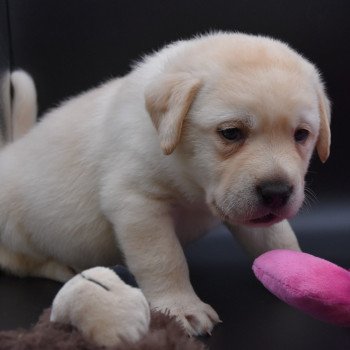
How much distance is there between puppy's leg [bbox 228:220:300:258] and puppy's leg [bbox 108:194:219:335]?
0.39 m

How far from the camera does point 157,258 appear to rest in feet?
6.78

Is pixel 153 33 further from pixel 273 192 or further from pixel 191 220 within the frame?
pixel 273 192

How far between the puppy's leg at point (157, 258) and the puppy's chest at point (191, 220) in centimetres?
10

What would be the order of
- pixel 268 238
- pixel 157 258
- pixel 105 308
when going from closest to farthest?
pixel 105 308
pixel 157 258
pixel 268 238

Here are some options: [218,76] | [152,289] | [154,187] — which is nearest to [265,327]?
[152,289]

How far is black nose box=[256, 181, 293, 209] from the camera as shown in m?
1.84

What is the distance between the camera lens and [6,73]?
130 inches

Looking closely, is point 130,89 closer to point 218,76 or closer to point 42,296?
point 218,76

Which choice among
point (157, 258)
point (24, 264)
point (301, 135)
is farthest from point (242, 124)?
point (24, 264)

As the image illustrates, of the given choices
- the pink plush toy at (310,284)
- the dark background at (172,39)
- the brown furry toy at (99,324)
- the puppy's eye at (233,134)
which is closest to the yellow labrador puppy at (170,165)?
the puppy's eye at (233,134)

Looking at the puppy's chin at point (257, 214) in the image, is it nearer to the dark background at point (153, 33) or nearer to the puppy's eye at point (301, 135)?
the puppy's eye at point (301, 135)

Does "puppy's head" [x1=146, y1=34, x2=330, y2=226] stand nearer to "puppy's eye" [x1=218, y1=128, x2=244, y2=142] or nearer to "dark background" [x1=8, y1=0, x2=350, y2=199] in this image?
"puppy's eye" [x1=218, y1=128, x2=244, y2=142]

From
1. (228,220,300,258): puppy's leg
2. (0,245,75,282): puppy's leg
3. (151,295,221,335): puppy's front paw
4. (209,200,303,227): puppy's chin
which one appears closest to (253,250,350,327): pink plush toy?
(209,200,303,227): puppy's chin

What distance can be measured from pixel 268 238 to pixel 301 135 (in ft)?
1.71
